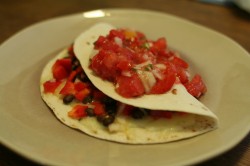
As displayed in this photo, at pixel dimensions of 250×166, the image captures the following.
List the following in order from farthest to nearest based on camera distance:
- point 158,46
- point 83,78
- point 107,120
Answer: point 158,46
point 83,78
point 107,120

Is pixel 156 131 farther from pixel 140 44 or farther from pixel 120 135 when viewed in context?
pixel 140 44

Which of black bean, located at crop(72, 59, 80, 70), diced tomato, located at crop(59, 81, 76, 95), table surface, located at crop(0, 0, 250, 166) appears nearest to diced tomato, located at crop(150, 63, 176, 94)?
diced tomato, located at crop(59, 81, 76, 95)

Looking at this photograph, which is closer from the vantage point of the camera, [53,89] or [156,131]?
[156,131]

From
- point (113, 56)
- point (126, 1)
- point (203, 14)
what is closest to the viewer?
point (113, 56)

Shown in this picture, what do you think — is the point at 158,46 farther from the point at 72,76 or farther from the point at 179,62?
the point at 72,76

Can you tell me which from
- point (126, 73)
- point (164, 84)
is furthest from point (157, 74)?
point (126, 73)

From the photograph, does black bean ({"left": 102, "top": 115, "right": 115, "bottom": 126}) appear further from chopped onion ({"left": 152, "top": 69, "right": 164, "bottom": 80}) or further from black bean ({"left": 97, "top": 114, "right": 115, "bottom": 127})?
chopped onion ({"left": 152, "top": 69, "right": 164, "bottom": 80})

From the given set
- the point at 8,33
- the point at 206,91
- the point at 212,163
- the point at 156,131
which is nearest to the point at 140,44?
the point at 206,91
